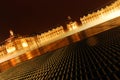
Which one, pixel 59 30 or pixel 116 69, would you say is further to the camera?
pixel 59 30

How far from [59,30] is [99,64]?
23.3 meters

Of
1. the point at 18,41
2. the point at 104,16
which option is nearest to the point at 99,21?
the point at 104,16

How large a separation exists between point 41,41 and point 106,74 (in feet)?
71.0

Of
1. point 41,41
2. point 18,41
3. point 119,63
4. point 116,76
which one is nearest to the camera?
point 116,76

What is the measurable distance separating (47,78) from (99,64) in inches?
38.4

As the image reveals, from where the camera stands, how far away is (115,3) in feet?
75.2

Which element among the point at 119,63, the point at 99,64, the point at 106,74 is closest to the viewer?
the point at 106,74

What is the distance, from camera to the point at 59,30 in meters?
26.8

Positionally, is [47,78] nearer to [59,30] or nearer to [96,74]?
[96,74]

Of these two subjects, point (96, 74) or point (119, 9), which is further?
point (119, 9)

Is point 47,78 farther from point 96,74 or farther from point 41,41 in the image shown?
point 41,41

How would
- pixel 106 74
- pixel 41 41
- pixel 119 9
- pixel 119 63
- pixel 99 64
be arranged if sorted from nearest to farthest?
pixel 106 74 < pixel 119 63 < pixel 99 64 < pixel 119 9 < pixel 41 41

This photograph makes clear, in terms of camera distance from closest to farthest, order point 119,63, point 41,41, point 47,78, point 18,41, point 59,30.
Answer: point 119,63 < point 47,78 < point 41,41 < point 59,30 < point 18,41

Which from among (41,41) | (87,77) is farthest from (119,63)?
(41,41)
